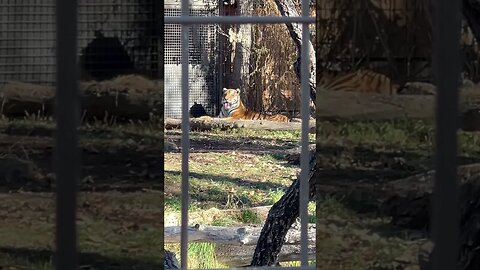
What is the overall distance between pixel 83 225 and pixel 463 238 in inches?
17.1

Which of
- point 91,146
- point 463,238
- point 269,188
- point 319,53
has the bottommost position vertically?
point 269,188

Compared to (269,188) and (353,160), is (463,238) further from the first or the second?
(269,188)

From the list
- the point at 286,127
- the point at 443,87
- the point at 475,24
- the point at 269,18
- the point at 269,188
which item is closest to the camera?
the point at 443,87

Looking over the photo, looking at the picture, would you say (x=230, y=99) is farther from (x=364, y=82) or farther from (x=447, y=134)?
(x=447, y=134)

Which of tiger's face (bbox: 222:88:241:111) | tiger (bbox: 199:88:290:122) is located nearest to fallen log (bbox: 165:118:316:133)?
tiger (bbox: 199:88:290:122)

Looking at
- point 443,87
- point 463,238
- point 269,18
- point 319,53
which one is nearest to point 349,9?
point 319,53

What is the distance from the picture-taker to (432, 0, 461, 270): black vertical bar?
75cm

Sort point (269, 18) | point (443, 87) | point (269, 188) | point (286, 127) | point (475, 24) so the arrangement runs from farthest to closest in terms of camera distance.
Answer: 1. point (286, 127)
2. point (269, 188)
3. point (269, 18)
4. point (475, 24)
5. point (443, 87)

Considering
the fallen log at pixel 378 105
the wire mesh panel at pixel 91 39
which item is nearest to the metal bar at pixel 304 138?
the fallen log at pixel 378 105

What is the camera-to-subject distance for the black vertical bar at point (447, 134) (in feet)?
2.47

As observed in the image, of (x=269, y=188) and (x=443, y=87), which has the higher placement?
(x=443, y=87)

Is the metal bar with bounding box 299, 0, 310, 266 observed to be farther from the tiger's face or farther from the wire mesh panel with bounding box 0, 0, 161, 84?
the tiger's face

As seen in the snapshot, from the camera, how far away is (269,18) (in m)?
1.34

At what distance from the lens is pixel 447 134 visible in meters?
0.75
